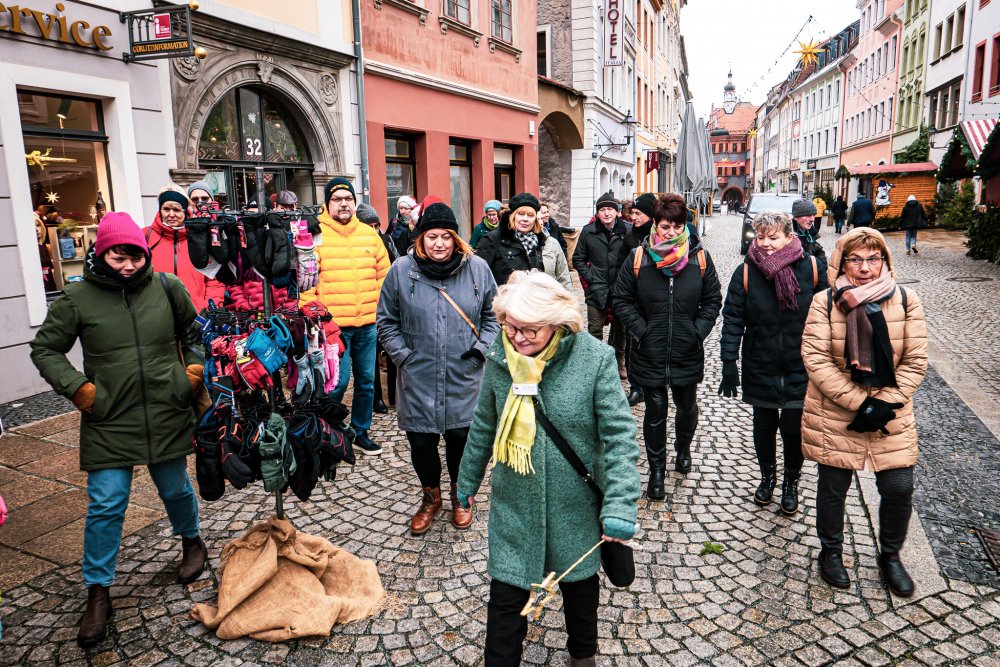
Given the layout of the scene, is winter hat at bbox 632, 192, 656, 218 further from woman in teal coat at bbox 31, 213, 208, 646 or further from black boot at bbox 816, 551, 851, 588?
woman in teal coat at bbox 31, 213, 208, 646

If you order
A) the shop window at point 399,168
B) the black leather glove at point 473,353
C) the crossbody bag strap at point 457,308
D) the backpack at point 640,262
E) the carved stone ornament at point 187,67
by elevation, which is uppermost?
the carved stone ornament at point 187,67

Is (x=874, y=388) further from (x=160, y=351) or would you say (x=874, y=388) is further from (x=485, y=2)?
(x=485, y=2)

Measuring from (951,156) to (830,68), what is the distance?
150 feet

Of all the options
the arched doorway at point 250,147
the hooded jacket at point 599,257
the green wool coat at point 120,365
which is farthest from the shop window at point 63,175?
the hooded jacket at point 599,257

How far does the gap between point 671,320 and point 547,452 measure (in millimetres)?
2467

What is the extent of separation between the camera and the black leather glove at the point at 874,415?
359 cm

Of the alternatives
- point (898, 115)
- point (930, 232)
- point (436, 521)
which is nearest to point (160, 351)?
point (436, 521)

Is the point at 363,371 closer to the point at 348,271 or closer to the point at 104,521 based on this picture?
the point at 348,271

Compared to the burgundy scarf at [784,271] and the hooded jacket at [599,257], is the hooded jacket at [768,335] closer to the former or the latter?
the burgundy scarf at [784,271]

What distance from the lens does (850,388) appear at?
371cm

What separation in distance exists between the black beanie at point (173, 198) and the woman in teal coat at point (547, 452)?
4.01 m

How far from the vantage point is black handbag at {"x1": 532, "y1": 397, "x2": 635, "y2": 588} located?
261 cm

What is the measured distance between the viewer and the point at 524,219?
257 inches

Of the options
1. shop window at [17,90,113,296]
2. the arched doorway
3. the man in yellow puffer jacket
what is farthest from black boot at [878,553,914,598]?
shop window at [17,90,113,296]
